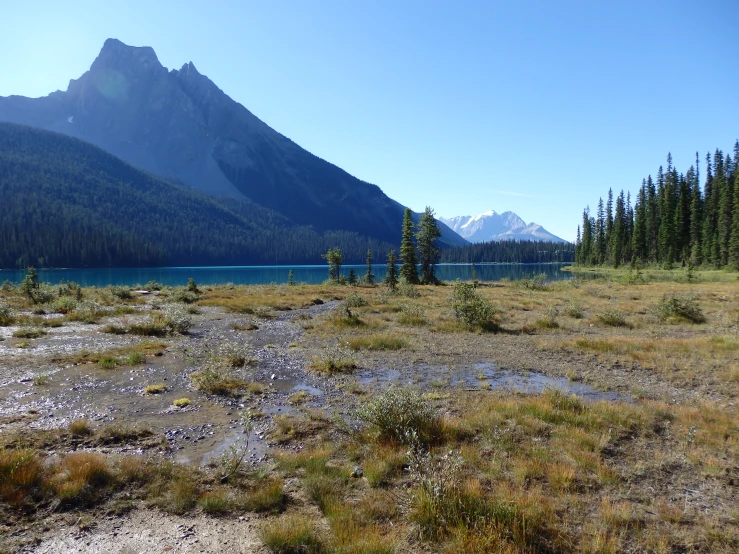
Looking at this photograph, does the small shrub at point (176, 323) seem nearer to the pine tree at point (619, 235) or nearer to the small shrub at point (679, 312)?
the small shrub at point (679, 312)

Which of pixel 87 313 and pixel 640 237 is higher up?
pixel 640 237

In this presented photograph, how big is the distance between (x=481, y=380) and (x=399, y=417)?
6.00m

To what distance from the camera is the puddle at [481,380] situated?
12408 mm

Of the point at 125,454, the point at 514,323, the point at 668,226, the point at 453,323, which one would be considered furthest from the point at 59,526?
the point at 668,226

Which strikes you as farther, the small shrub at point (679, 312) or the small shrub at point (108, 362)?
the small shrub at point (679, 312)

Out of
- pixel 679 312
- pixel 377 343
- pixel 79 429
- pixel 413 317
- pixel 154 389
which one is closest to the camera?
pixel 79 429

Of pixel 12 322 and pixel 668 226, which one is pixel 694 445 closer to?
pixel 12 322

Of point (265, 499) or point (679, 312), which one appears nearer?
point (265, 499)

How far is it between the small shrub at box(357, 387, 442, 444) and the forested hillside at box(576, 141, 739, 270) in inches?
3521

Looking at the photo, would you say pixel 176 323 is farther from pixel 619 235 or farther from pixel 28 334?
pixel 619 235

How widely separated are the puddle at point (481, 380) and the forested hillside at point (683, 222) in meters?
82.5

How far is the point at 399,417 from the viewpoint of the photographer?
872 cm

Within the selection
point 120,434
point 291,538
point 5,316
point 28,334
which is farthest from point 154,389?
point 5,316

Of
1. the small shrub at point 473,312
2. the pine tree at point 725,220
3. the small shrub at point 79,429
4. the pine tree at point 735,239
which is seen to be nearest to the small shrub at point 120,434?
the small shrub at point 79,429
